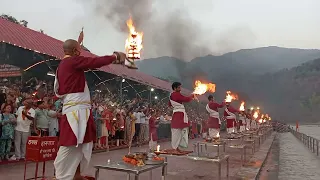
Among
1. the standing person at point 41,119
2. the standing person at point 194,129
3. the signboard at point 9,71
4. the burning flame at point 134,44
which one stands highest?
the signboard at point 9,71

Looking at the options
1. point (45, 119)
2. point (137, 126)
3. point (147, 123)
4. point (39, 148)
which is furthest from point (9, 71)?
point (39, 148)

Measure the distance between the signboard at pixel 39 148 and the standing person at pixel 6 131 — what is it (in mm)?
3913

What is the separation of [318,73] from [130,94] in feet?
400

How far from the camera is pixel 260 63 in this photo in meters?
186

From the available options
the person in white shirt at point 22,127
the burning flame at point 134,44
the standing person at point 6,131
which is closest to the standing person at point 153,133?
the person in white shirt at point 22,127

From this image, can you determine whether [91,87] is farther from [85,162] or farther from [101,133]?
[85,162]

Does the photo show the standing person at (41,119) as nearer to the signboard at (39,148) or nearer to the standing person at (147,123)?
the signboard at (39,148)

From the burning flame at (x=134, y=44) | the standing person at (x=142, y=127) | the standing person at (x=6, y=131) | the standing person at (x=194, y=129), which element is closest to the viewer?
the burning flame at (x=134, y=44)

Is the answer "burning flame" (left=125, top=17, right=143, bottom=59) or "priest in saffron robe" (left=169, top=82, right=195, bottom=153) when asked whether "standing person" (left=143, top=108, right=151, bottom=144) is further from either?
"burning flame" (left=125, top=17, right=143, bottom=59)

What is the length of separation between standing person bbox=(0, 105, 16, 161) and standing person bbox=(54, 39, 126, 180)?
5265 millimetres

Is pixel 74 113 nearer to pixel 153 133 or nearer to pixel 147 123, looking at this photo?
pixel 153 133

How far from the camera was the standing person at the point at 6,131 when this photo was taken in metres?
8.53

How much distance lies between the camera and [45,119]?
31.4 feet

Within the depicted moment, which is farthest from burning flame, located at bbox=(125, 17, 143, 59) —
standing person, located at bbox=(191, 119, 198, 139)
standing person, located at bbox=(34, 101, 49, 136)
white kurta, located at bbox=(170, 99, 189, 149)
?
standing person, located at bbox=(191, 119, 198, 139)
